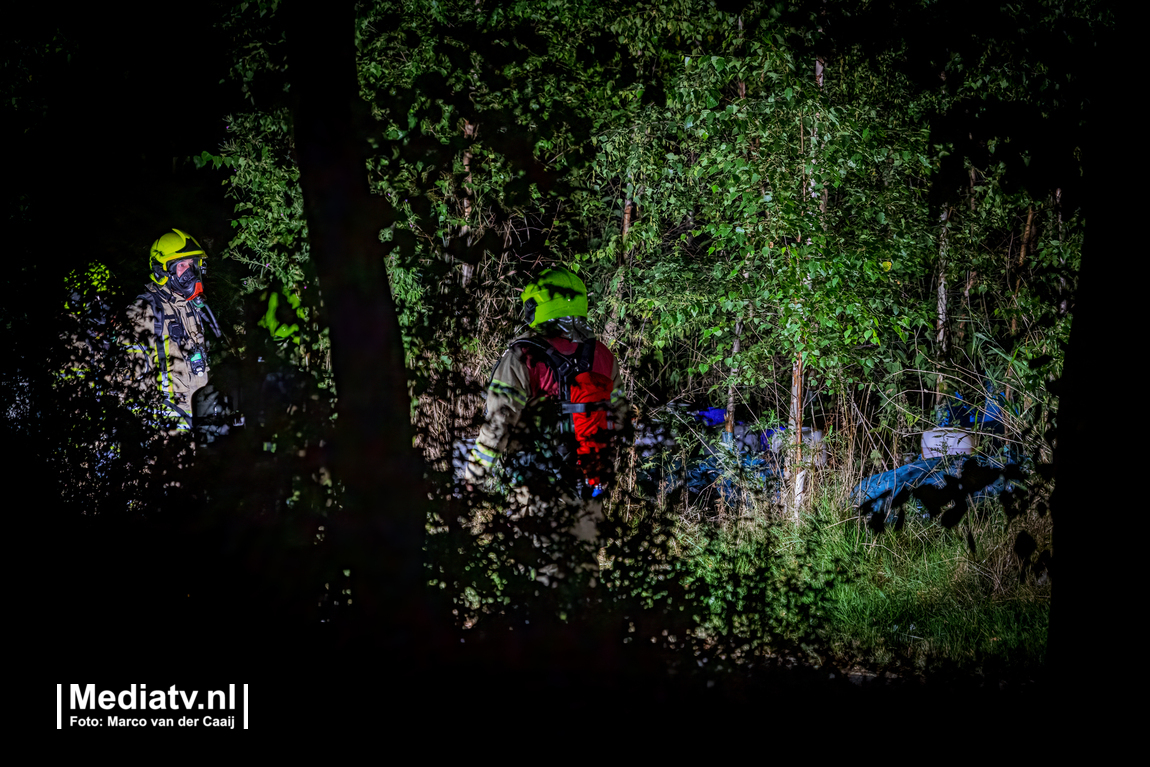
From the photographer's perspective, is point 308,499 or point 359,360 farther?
point 308,499

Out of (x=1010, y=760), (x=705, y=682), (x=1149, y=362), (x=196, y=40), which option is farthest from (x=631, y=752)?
(x=196, y=40)

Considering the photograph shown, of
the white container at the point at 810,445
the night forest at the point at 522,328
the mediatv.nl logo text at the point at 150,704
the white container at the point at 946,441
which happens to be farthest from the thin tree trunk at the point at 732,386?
the mediatv.nl logo text at the point at 150,704

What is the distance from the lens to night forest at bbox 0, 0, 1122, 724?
2736 mm

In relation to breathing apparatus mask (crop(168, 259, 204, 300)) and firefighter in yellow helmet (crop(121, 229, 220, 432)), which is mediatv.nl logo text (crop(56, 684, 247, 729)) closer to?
firefighter in yellow helmet (crop(121, 229, 220, 432))

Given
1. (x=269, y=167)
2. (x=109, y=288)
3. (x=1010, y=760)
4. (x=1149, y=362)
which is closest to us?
(x=1149, y=362)

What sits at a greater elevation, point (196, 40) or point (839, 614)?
point (196, 40)

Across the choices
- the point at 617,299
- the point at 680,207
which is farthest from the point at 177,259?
the point at 680,207

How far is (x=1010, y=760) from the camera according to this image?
10.7 ft

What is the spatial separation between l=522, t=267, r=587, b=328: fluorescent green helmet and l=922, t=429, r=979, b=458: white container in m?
2.58

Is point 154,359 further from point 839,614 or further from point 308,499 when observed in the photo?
point 839,614

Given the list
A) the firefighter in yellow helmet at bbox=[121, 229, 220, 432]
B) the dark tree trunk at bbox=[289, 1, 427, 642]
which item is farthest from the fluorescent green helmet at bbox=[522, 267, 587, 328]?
the firefighter in yellow helmet at bbox=[121, 229, 220, 432]

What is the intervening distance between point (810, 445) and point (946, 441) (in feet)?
3.13

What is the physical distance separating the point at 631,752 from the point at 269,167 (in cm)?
459

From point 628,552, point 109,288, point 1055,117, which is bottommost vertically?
point 628,552
